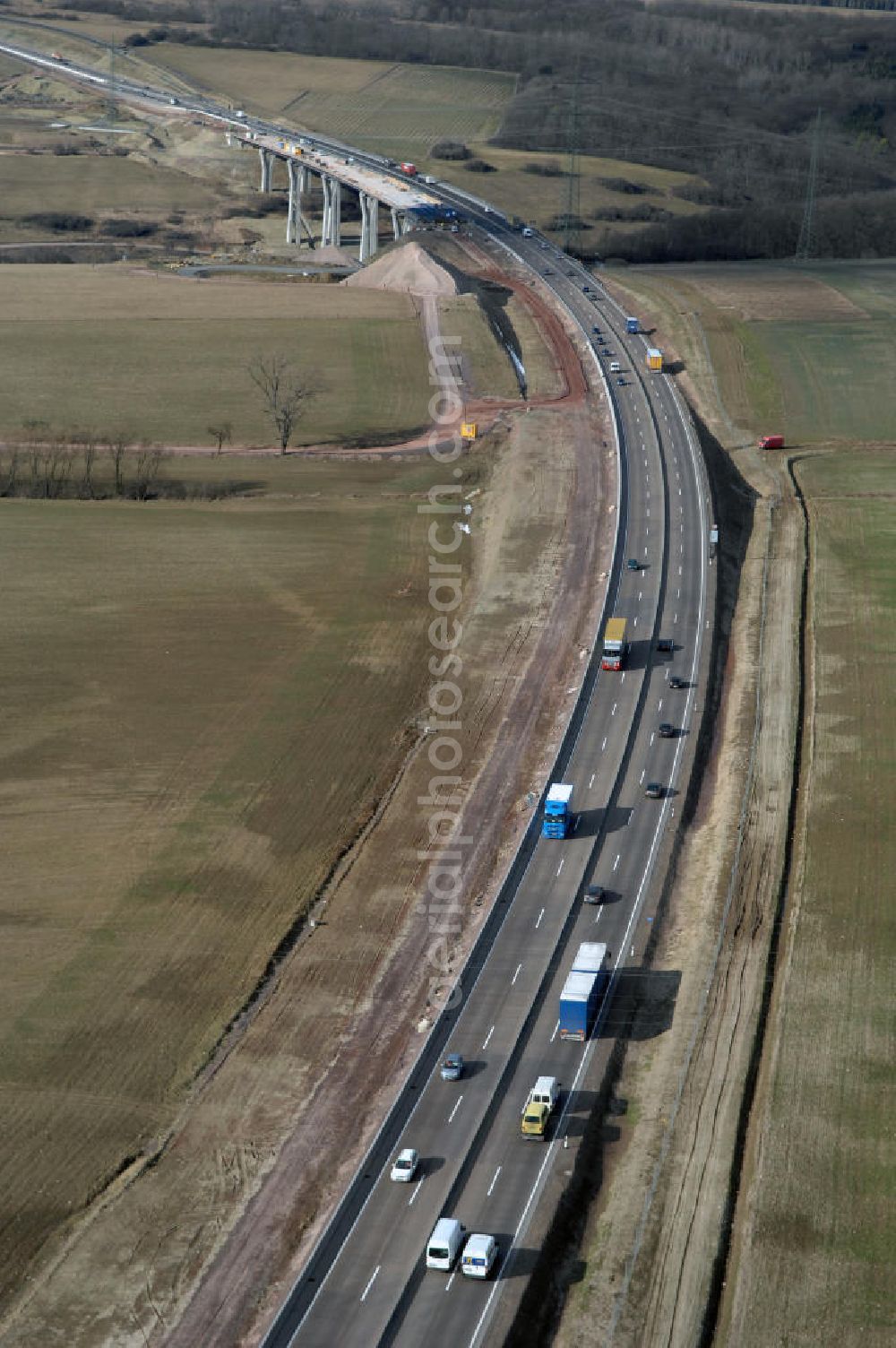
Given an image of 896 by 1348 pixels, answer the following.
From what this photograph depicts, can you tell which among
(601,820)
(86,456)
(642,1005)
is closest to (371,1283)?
(642,1005)

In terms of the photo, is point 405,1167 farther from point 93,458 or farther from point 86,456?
point 93,458

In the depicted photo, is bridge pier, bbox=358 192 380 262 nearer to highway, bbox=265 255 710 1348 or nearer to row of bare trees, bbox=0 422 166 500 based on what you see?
row of bare trees, bbox=0 422 166 500

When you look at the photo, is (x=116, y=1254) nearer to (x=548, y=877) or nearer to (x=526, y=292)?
(x=548, y=877)

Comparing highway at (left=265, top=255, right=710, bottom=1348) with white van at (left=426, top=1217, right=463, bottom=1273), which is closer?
highway at (left=265, top=255, right=710, bottom=1348)

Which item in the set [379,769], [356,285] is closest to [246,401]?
[356,285]

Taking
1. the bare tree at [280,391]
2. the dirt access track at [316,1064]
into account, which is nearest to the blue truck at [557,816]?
the dirt access track at [316,1064]

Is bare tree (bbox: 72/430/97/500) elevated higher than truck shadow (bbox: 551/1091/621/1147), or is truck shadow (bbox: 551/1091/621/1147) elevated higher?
truck shadow (bbox: 551/1091/621/1147)

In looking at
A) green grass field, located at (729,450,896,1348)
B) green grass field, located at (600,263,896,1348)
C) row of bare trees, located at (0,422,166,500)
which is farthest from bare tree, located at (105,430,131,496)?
green grass field, located at (729,450,896,1348)

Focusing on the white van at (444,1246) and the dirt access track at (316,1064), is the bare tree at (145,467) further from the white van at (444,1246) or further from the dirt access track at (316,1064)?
the white van at (444,1246)
